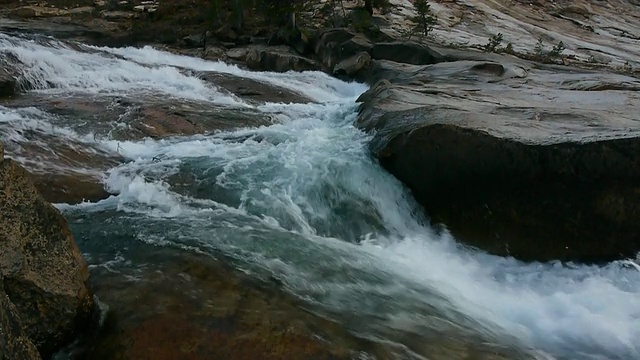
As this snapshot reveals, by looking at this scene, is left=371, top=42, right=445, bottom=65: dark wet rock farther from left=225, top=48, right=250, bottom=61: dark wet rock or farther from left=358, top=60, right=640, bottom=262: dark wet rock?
left=358, top=60, right=640, bottom=262: dark wet rock

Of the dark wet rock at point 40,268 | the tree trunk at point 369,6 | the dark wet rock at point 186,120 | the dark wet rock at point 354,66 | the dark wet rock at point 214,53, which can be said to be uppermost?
the tree trunk at point 369,6

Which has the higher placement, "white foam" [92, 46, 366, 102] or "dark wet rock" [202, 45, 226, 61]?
"white foam" [92, 46, 366, 102]

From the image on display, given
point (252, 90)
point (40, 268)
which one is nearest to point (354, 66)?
Answer: point (252, 90)

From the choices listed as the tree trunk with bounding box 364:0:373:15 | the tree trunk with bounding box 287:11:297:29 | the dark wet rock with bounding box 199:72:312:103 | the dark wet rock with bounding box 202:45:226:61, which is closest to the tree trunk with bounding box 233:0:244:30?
the tree trunk with bounding box 287:11:297:29

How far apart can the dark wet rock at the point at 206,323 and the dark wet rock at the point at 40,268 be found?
0.26m

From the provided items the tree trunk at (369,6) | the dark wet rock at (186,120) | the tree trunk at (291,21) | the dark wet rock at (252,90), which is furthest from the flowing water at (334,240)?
the tree trunk at (369,6)

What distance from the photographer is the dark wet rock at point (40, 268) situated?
3.37 metres

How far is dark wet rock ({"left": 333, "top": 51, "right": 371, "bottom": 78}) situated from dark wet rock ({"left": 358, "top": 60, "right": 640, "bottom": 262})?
1143 centimetres

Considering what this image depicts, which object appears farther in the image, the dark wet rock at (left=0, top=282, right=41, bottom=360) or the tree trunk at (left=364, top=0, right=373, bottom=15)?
the tree trunk at (left=364, top=0, right=373, bottom=15)

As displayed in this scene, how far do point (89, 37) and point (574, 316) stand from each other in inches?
1167

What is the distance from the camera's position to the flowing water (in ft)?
15.9

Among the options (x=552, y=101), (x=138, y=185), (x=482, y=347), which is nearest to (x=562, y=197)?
(x=482, y=347)

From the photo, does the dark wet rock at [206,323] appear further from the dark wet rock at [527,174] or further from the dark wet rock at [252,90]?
the dark wet rock at [252,90]

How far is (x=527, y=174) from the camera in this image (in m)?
6.44
